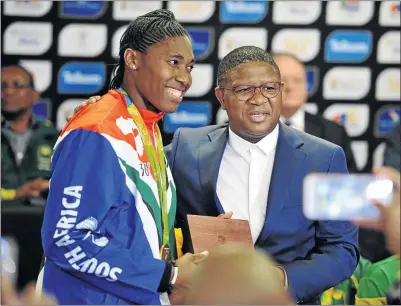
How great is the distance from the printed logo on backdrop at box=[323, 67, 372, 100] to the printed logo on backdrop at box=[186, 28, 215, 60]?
0.67 meters

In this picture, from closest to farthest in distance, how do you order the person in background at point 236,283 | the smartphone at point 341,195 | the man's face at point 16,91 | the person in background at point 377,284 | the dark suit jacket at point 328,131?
1. the person in background at point 236,283
2. the smartphone at point 341,195
3. the person in background at point 377,284
4. the dark suit jacket at point 328,131
5. the man's face at point 16,91

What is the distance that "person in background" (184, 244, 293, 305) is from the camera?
1.37 metres

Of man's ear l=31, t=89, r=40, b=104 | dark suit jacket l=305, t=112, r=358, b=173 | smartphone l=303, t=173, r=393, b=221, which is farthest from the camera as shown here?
man's ear l=31, t=89, r=40, b=104

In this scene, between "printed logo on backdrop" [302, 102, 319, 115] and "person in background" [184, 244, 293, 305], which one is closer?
"person in background" [184, 244, 293, 305]

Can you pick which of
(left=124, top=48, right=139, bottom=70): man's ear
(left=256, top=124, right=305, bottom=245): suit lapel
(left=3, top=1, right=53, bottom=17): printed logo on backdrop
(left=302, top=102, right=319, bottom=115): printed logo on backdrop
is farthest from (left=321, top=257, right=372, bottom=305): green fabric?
(left=3, top=1, right=53, bottom=17): printed logo on backdrop

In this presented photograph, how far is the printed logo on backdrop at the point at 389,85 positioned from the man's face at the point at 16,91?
1875 millimetres

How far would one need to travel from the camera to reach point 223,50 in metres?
4.77

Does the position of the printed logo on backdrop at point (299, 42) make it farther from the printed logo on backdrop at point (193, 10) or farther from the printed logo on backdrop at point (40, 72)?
the printed logo on backdrop at point (40, 72)

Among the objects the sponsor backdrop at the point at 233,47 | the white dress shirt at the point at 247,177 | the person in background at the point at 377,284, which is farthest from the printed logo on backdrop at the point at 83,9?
the white dress shirt at the point at 247,177

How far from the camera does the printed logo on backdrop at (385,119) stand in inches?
196

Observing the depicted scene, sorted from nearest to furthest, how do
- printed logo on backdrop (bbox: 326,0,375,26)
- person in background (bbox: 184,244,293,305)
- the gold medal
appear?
person in background (bbox: 184,244,293,305) → the gold medal → printed logo on backdrop (bbox: 326,0,375,26)

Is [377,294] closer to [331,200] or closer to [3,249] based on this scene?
[331,200]

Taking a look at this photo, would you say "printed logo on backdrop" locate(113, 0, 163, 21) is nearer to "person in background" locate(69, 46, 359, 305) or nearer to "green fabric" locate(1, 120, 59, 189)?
"green fabric" locate(1, 120, 59, 189)

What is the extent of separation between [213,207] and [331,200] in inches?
44.0
